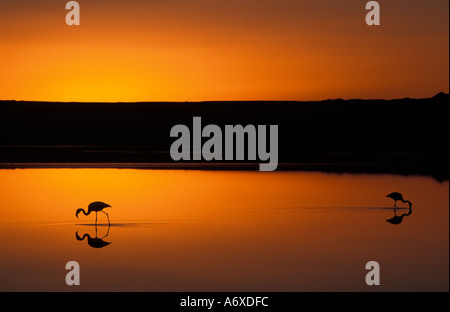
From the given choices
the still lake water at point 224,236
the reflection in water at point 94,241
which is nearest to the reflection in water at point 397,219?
the still lake water at point 224,236

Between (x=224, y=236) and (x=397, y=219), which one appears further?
(x=397, y=219)

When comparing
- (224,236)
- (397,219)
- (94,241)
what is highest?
(397,219)

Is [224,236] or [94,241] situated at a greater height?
[224,236]

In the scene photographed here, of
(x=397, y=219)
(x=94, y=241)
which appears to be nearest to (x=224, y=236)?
(x=94, y=241)

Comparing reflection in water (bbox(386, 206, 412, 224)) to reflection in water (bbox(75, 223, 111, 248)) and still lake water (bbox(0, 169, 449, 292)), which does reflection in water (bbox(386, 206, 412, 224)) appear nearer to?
still lake water (bbox(0, 169, 449, 292))

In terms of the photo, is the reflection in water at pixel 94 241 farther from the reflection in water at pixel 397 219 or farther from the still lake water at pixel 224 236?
the reflection in water at pixel 397 219

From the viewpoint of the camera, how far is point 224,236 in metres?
12.6

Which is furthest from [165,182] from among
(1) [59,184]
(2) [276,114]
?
(2) [276,114]

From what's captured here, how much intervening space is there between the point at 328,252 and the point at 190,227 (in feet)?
9.40

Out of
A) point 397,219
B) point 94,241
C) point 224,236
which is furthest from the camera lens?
point 397,219

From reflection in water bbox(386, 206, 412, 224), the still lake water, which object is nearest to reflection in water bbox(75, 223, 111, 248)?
the still lake water

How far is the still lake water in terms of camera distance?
9750mm

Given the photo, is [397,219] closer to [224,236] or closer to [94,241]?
[224,236]

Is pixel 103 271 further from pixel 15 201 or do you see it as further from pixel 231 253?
pixel 15 201
